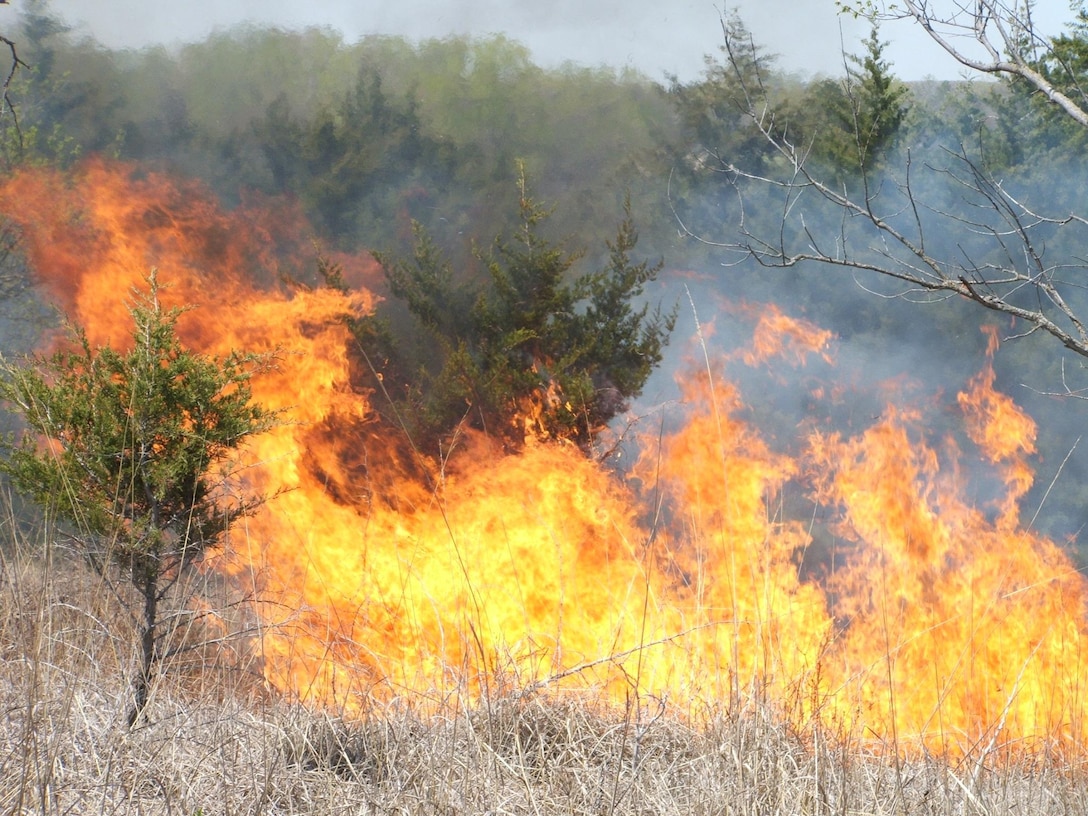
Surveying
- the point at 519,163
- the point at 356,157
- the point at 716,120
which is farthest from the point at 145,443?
the point at 716,120

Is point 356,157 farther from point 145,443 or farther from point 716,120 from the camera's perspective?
point 145,443

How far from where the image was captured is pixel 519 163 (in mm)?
12062

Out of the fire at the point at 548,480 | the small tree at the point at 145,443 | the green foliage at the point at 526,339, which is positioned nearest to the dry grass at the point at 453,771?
the small tree at the point at 145,443

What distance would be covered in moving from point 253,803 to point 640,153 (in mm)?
12500

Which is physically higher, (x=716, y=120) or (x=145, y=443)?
(x=716, y=120)

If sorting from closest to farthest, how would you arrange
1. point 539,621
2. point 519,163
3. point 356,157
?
point 539,621
point 519,163
point 356,157

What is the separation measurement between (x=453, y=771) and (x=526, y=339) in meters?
9.10

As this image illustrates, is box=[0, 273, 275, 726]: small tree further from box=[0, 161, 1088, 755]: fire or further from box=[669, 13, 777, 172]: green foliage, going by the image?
box=[669, 13, 777, 172]: green foliage

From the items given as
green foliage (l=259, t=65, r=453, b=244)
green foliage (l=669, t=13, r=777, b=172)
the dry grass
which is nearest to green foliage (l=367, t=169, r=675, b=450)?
green foliage (l=259, t=65, r=453, b=244)

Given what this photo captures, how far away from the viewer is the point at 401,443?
12008 mm

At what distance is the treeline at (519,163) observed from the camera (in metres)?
12.0

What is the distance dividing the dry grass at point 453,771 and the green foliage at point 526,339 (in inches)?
312

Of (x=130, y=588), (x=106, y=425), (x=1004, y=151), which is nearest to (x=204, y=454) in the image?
(x=106, y=425)

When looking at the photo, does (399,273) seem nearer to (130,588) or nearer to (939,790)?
(130,588)
